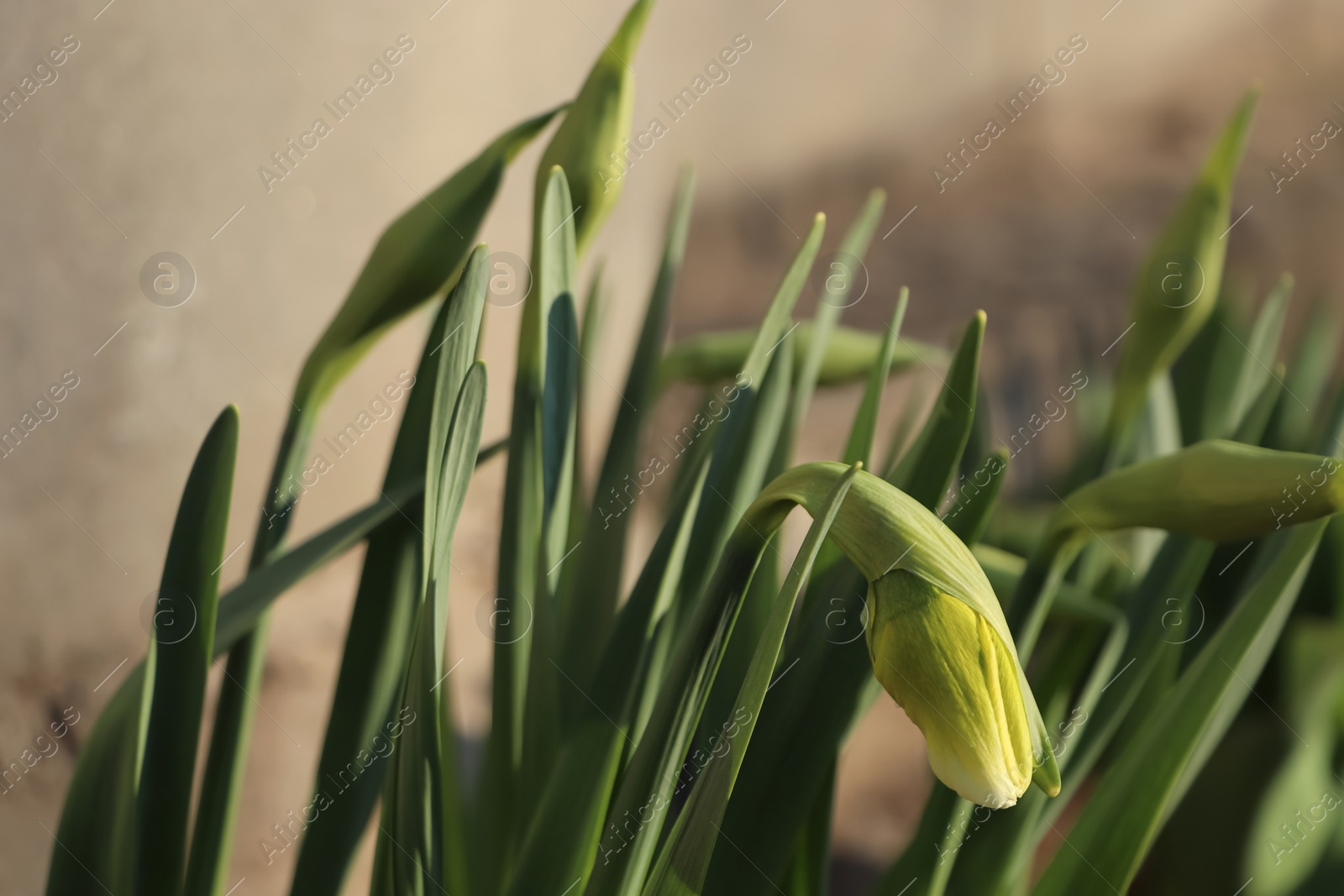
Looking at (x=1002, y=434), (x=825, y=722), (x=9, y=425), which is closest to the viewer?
(x=825, y=722)

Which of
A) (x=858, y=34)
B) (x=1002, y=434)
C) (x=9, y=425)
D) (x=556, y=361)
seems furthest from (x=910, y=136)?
(x=9, y=425)

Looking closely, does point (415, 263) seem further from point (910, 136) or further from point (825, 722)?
point (910, 136)

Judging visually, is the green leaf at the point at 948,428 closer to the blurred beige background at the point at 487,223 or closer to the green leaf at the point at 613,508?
the green leaf at the point at 613,508

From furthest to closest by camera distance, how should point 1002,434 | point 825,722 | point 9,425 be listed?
point 1002,434
point 9,425
point 825,722

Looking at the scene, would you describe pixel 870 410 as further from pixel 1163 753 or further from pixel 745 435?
pixel 1163 753

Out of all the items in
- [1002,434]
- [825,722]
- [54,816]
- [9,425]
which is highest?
[9,425]

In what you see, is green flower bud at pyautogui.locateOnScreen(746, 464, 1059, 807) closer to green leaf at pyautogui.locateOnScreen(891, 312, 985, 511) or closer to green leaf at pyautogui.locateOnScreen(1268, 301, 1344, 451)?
green leaf at pyautogui.locateOnScreen(891, 312, 985, 511)

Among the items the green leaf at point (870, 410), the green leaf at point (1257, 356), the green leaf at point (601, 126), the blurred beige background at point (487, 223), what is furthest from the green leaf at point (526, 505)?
the green leaf at point (1257, 356)
